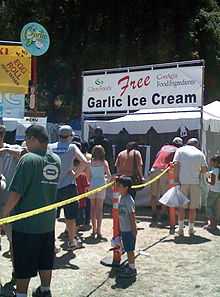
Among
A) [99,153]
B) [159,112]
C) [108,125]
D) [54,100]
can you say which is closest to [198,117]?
[159,112]

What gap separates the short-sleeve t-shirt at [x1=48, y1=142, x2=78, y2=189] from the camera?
24.9 feet

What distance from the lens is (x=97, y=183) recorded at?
29.9 ft

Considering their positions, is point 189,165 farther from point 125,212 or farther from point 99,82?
point 99,82

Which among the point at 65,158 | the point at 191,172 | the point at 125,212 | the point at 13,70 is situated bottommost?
the point at 125,212

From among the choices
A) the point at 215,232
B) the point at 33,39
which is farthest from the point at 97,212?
the point at 33,39

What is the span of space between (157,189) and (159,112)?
7.55ft

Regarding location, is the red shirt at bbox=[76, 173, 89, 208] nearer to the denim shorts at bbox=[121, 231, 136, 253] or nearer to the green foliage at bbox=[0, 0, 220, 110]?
the denim shorts at bbox=[121, 231, 136, 253]

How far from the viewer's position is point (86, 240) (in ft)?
28.9

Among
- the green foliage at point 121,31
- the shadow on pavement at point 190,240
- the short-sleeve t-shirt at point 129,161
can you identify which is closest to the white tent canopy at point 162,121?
the short-sleeve t-shirt at point 129,161

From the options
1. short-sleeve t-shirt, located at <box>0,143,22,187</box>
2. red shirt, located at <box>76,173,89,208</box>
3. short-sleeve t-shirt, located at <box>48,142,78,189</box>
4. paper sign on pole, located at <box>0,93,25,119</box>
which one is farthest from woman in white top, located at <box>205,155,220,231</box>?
paper sign on pole, located at <box>0,93,25,119</box>

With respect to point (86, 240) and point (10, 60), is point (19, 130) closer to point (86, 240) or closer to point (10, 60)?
point (10, 60)

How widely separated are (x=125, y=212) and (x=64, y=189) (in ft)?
4.15

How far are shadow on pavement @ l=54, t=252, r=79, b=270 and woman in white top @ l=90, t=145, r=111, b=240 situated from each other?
128cm

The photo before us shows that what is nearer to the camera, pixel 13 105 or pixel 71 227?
pixel 71 227
